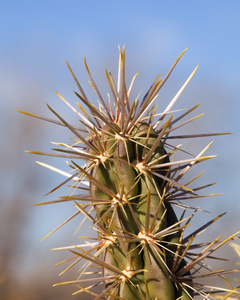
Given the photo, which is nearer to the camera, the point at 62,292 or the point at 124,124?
the point at 124,124

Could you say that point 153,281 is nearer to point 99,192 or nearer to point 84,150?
point 99,192

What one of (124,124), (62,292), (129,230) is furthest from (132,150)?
(62,292)

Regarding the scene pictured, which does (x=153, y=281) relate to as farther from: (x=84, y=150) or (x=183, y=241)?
(x=84, y=150)

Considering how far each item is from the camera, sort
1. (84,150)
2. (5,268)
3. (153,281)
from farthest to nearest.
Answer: (5,268), (84,150), (153,281)

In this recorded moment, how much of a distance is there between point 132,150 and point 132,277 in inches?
9.6

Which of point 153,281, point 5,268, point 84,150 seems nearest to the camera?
point 153,281

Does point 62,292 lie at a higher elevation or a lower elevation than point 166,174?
lower

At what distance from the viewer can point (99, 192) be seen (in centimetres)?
94

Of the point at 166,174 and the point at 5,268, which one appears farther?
the point at 5,268

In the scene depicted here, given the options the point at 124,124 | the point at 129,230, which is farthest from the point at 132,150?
the point at 129,230

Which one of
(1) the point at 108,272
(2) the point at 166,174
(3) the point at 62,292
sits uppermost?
(2) the point at 166,174

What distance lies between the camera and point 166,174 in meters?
0.95

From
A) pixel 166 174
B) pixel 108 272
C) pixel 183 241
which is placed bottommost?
pixel 108 272

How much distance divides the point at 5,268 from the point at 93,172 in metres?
4.88
